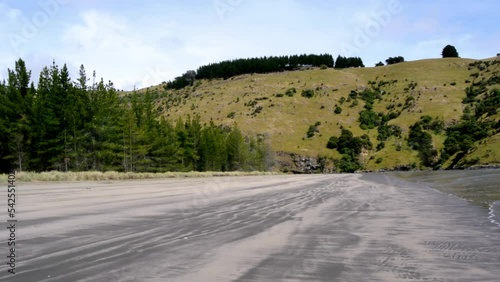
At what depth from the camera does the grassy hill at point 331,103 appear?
121 meters

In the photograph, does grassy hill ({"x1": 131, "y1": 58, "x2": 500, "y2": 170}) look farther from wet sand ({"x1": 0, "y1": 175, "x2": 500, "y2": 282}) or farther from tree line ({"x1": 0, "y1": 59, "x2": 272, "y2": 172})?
wet sand ({"x1": 0, "y1": 175, "x2": 500, "y2": 282})

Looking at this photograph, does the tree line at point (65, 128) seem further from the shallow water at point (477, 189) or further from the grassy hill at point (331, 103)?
the grassy hill at point (331, 103)

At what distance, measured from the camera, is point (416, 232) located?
9.41m

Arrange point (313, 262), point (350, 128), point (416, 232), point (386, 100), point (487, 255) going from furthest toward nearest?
point (386, 100)
point (350, 128)
point (416, 232)
point (487, 255)
point (313, 262)

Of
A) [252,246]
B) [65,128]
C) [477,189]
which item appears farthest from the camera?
[65,128]

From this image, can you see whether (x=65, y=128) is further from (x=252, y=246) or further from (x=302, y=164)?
(x=302, y=164)

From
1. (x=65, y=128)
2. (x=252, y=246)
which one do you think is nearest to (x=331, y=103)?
(x=65, y=128)

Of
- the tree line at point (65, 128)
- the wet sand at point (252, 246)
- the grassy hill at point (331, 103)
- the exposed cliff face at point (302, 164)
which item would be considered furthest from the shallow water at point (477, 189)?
the exposed cliff face at point (302, 164)

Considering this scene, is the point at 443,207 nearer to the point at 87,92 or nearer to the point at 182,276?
the point at 182,276

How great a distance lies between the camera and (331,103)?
151 m

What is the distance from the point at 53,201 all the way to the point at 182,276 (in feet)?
39.0

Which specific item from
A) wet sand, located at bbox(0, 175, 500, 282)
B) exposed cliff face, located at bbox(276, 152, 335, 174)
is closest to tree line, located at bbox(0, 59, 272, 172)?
wet sand, located at bbox(0, 175, 500, 282)

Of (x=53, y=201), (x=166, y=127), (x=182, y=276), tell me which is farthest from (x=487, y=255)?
(x=166, y=127)

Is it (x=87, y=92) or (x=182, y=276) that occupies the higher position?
(x=87, y=92)
